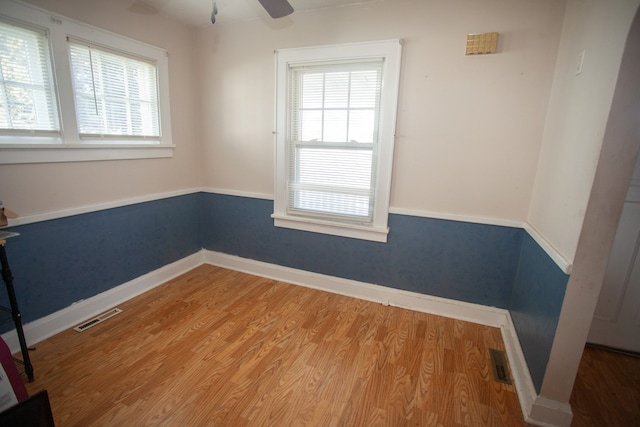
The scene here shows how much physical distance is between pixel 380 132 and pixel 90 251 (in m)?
2.49

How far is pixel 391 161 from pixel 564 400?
1.80 meters

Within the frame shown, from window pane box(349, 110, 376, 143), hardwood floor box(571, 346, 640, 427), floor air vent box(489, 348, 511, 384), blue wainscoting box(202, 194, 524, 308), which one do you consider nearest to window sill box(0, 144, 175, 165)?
blue wainscoting box(202, 194, 524, 308)

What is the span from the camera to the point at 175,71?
2865 millimetres

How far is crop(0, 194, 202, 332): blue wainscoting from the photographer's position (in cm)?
198

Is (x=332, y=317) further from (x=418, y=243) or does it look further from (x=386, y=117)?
(x=386, y=117)

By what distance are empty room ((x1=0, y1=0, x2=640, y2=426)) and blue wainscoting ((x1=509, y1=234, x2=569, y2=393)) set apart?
2 centimetres

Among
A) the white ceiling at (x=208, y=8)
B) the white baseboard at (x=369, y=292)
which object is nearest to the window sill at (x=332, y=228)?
the white baseboard at (x=369, y=292)

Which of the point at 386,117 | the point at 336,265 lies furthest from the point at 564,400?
the point at 386,117

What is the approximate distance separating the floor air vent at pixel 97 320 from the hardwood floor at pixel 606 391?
315 centimetres

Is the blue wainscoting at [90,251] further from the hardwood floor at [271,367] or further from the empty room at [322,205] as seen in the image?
the hardwood floor at [271,367]

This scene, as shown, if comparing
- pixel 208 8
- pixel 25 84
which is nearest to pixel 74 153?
pixel 25 84

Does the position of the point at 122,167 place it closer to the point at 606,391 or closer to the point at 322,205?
the point at 322,205

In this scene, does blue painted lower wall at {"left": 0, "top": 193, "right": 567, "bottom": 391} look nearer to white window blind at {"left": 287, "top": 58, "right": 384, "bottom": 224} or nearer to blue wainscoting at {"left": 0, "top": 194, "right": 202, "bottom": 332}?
blue wainscoting at {"left": 0, "top": 194, "right": 202, "bottom": 332}

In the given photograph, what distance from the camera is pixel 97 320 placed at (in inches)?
91.2
